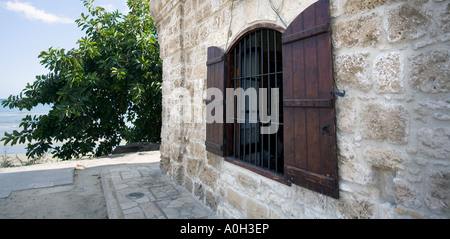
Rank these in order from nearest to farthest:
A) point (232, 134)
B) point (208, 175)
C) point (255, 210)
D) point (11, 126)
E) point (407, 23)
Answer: point (407, 23) → point (255, 210) → point (232, 134) → point (208, 175) → point (11, 126)

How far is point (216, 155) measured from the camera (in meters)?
3.01

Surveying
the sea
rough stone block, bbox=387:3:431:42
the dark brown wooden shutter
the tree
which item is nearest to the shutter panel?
the dark brown wooden shutter

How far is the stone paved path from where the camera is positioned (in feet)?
9.73

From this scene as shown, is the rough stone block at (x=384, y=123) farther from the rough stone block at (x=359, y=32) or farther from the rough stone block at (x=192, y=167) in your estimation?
the rough stone block at (x=192, y=167)

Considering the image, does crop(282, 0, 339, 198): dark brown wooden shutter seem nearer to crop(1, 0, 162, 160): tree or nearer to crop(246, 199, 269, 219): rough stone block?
crop(246, 199, 269, 219): rough stone block

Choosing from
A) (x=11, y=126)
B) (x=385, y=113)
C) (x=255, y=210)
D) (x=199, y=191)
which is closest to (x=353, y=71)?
(x=385, y=113)

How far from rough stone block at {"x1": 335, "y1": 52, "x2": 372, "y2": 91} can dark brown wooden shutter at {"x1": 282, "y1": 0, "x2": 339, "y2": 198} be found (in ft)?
0.19

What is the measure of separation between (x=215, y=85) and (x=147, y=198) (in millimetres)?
1907

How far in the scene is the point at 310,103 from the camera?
169 cm

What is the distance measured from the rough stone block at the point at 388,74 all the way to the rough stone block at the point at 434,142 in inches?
10.0

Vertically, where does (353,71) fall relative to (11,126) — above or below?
above

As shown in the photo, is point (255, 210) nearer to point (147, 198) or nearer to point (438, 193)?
point (438, 193)

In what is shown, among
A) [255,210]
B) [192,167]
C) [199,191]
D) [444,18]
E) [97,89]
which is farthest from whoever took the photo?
[97,89]

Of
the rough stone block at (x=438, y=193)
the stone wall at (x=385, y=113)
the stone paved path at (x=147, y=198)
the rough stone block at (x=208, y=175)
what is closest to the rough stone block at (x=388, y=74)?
the stone wall at (x=385, y=113)
